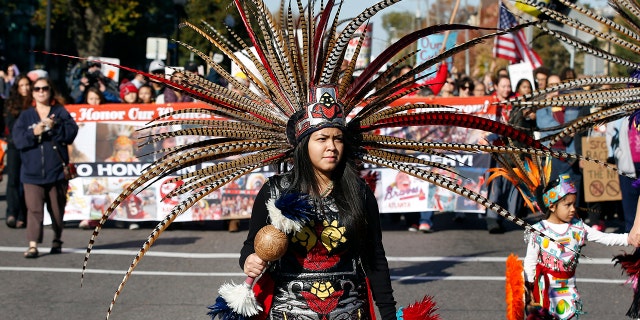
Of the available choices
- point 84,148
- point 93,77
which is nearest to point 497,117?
point 84,148

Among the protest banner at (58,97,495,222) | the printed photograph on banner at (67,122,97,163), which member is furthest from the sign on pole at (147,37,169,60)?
the printed photograph on banner at (67,122,97,163)

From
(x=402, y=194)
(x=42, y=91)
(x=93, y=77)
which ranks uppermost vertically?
(x=93, y=77)

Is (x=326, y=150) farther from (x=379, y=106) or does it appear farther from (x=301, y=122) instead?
(x=379, y=106)

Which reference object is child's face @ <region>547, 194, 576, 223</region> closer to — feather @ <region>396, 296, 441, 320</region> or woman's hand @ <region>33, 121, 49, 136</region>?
feather @ <region>396, 296, 441, 320</region>

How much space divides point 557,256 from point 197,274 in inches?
176

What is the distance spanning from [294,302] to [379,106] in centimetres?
110

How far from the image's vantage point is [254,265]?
173 inches

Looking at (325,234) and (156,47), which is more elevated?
(156,47)

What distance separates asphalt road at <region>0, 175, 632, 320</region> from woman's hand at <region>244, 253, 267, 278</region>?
4096 millimetres

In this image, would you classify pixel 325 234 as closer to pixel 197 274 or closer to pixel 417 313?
pixel 417 313

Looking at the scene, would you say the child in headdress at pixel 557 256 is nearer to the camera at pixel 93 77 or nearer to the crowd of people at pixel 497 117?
the crowd of people at pixel 497 117

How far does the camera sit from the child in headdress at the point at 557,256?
6.96 meters

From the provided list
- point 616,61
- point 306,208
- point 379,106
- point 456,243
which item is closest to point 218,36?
point 379,106

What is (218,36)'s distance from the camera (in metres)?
5.64
